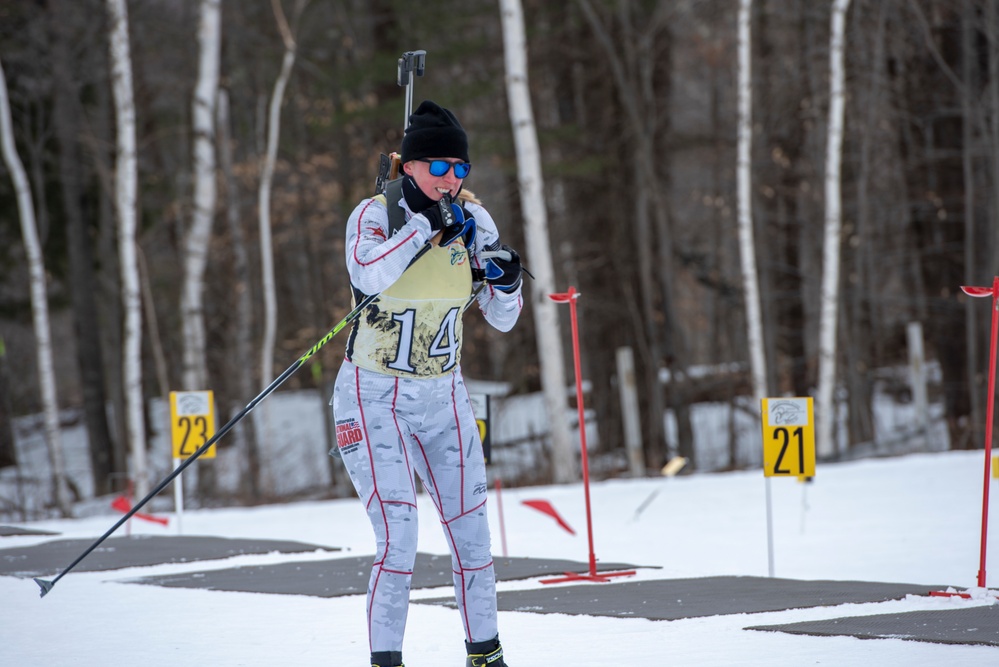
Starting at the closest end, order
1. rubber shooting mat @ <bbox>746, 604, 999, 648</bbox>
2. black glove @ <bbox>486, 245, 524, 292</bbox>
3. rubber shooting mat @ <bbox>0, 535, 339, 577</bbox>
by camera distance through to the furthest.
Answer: black glove @ <bbox>486, 245, 524, 292</bbox>
rubber shooting mat @ <bbox>746, 604, 999, 648</bbox>
rubber shooting mat @ <bbox>0, 535, 339, 577</bbox>

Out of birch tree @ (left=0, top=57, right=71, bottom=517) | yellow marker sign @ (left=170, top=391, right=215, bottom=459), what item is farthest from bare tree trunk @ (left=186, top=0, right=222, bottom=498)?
yellow marker sign @ (left=170, top=391, right=215, bottom=459)

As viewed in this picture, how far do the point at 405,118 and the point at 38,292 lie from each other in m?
11.9

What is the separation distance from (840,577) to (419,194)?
415cm

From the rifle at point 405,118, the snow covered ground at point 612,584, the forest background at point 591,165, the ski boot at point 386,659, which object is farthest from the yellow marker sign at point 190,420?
the forest background at point 591,165

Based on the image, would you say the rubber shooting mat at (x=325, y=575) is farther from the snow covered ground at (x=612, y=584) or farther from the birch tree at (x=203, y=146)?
the birch tree at (x=203, y=146)

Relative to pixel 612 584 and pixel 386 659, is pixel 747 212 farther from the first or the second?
pixel 386 659

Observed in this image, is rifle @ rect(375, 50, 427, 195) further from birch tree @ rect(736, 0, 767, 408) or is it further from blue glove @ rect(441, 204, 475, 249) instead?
birch tree @ rect(736, 0, 767, 408)

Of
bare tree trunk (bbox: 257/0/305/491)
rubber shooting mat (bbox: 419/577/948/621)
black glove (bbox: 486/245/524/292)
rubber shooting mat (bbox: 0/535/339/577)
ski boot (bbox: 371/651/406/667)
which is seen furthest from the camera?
bare tree trunk (bbox: 257/0/305/491)

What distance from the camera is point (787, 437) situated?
657 cm

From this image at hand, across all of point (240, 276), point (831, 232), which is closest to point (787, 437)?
point (831, 232)

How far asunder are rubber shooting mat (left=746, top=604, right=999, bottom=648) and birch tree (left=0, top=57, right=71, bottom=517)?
1160cm

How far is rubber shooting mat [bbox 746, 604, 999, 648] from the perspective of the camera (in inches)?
157

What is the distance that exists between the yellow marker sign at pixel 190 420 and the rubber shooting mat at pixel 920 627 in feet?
16.7

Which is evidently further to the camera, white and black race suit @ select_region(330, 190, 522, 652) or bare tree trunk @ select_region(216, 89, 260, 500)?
bare tree trunk @ select_region(216, 89, 260, 500)
